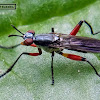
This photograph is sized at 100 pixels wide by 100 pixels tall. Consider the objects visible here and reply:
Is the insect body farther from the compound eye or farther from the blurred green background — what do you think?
the blurred green background

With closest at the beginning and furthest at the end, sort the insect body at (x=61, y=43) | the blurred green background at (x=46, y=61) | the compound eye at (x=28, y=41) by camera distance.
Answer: the blurred green background at (x=46, y=61)
the insect body at (x=61, y=43)
the compound eye at (x=28, y=41)

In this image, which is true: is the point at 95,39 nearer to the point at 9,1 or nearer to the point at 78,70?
the point at 78,70

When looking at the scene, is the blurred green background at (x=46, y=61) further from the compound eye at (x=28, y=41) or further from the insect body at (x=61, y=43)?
the compound eye at (x=28, y=41)

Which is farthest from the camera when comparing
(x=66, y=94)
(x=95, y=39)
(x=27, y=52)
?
(x=27, y=52)

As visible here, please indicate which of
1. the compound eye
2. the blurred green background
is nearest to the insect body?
the compound eye

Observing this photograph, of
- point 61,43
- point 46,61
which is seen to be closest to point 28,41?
point 46,61

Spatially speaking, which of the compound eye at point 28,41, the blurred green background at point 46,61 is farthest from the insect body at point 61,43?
the blurred green background at point 46,61

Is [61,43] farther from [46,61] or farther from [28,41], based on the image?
Answer: [28,41]

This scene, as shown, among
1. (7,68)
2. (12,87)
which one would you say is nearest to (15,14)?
(7,68)
